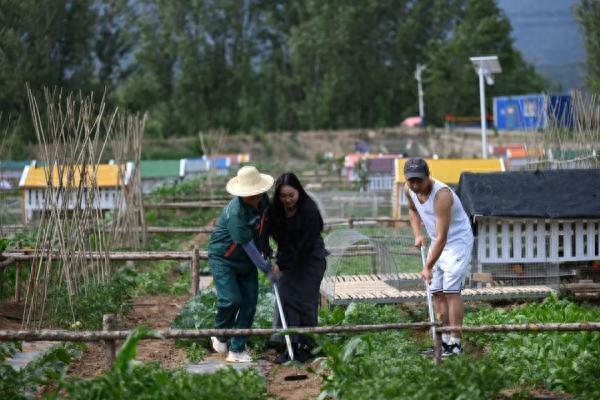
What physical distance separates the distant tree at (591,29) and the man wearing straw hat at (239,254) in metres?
24.4

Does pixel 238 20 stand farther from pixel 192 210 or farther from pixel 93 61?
pixel 192 210

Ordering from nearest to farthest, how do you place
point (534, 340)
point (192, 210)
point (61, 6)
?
1. point (534, 340)
2. point (192, 210)
3. point (61, 6)

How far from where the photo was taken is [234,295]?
24.9 feet

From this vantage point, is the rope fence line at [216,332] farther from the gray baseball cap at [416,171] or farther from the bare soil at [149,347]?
the gray baseball cap at [416,171]

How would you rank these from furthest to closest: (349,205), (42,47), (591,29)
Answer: (42,47), (591,29), (349,205)

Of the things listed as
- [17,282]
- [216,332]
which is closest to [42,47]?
[17,282]

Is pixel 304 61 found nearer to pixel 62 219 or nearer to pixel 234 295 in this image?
pixel 62 219

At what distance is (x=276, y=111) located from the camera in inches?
2448

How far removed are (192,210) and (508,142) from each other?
Answer: 2296 cm

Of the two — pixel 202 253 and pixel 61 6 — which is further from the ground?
pixel 61 6

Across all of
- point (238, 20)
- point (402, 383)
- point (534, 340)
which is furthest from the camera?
point (238, 20)

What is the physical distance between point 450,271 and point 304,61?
5227 cm

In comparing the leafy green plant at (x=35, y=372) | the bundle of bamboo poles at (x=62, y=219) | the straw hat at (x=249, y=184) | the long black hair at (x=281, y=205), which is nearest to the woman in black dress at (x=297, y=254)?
the long black hair at (x=281, y=205)

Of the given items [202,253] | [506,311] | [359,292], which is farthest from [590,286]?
[202,253]
